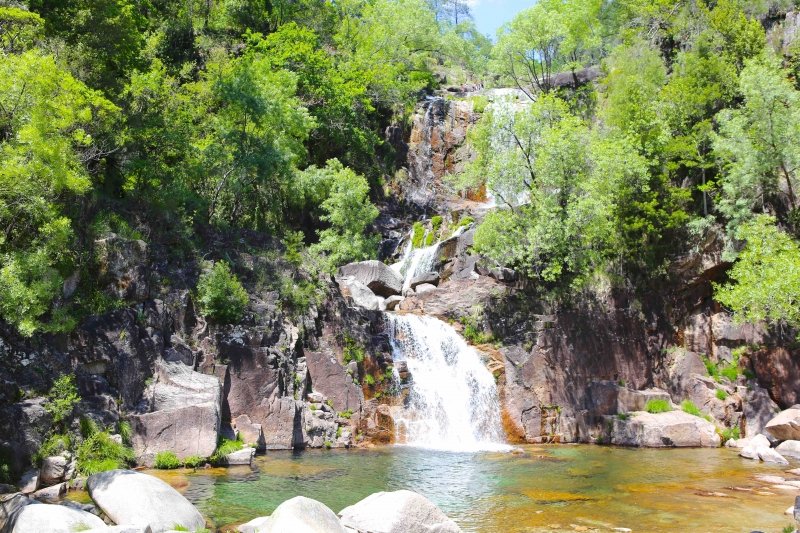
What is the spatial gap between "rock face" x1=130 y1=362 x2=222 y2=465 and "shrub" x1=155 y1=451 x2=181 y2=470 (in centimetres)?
15

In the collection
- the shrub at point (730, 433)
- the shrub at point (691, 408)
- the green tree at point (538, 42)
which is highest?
the green tree at point (538, 42)

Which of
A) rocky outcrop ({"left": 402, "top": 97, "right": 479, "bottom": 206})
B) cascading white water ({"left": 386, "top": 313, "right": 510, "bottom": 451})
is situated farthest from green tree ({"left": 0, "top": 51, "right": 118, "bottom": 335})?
rocky outcrop ({"left": 402, "top": 97, "right": 479, "bottom": 206})

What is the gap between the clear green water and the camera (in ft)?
46.6

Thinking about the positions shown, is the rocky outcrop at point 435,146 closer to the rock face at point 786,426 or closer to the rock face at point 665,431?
the rock face at point 665,431

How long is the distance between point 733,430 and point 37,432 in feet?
85.5

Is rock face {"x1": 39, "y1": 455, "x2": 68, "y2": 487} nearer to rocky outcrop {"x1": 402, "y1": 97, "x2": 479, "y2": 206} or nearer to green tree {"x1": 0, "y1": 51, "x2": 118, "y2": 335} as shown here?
green tree {"x1": 0, "y1": 51, "x2": 118, "y2": 335}

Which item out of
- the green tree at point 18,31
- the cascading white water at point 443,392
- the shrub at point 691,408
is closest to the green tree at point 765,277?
the shrub at point 691,408

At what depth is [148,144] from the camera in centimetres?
2803

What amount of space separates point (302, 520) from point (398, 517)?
2016 millimetres

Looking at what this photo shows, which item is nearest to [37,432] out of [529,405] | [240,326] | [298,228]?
[240,326]

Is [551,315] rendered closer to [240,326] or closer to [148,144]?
[240,326]

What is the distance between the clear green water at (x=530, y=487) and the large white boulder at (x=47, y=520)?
291 centimetres

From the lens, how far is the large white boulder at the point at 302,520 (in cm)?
1024

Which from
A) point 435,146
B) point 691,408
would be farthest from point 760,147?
point 435,146
